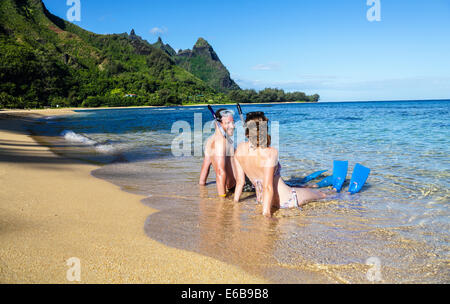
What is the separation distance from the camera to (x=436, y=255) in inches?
126

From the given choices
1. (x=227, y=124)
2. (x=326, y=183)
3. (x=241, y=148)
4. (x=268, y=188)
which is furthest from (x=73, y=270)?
(x=326, y=183)

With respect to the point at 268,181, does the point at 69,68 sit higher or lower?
higher

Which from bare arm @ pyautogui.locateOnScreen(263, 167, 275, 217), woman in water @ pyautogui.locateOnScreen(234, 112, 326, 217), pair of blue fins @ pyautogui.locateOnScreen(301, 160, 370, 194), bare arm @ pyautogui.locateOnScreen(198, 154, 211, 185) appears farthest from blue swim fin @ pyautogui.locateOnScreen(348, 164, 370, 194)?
bare arm @ pyautogui.locateOnScreen(198, 154, 211, 185)

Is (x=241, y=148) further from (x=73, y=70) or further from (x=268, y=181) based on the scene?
(x=73, y=70)

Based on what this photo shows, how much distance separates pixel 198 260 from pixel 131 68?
461 feet

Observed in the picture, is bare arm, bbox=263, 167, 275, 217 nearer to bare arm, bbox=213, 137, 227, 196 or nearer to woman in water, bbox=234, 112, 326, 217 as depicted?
woman in water, bbox=234, 112, 326, 217

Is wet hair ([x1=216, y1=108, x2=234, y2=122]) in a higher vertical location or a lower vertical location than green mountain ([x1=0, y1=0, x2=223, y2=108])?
lower

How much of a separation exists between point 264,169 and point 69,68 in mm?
102438

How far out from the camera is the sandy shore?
258 centimetres

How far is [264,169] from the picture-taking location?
4.46m

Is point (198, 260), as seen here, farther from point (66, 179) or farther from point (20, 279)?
point (66, 179)

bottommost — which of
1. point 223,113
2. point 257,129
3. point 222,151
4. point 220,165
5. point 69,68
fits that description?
point 220,165

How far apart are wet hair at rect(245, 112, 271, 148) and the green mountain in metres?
60.5

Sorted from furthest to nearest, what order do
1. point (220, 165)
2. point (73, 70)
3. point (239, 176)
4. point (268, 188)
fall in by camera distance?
point (73, 70) < point (220, 165) < point (239, 176) < point (268, 188)
